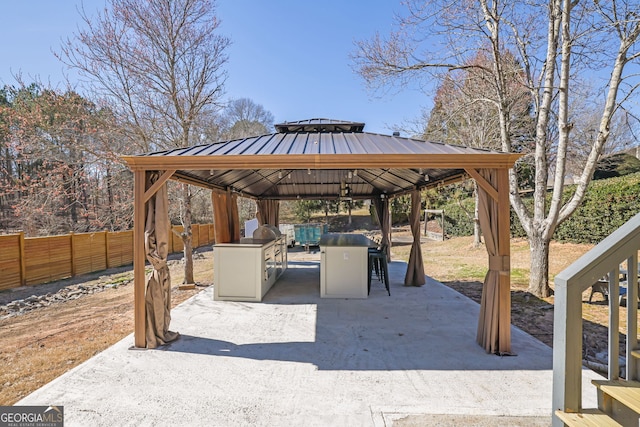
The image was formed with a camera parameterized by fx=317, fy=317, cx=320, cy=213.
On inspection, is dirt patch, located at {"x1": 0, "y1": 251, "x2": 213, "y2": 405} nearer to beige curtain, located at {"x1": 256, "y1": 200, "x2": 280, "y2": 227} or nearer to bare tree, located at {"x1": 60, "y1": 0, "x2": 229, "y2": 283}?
bare tree, located at {"x1": 60, "y1": 0, "x2": 229, "y2": 283}

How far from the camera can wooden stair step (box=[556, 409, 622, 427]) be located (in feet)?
5.10

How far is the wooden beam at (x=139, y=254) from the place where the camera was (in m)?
3.75

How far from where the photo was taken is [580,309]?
62.7 inches

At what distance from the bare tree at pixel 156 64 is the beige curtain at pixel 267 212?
10.7ft

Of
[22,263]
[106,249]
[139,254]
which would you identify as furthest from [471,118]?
[22,263]

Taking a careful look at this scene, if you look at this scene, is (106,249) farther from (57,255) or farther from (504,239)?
(504,239)

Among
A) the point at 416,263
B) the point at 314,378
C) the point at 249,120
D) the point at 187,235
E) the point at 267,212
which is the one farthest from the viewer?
the point at 249,120

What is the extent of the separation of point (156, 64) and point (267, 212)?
18.0 ft

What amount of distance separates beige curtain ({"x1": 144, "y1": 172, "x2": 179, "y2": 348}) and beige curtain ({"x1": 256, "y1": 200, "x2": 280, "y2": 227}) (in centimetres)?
680

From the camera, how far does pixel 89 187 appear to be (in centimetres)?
741

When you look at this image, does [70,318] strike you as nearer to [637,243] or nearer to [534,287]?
[637,243]

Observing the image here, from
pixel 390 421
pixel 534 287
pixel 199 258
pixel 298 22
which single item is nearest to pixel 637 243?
pixel 390 421

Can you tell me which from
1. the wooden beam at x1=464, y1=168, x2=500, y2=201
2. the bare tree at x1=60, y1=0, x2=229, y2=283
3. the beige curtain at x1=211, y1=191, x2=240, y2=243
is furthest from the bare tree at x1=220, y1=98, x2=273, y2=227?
the wooden beam at x1=464, y1=168, x2=500, y2=201

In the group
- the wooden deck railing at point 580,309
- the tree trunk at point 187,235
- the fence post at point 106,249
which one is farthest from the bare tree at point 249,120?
the wooden deck railing at point 580,309
